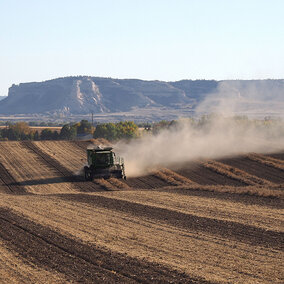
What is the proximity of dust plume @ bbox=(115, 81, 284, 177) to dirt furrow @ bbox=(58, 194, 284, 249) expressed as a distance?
60.6 ft

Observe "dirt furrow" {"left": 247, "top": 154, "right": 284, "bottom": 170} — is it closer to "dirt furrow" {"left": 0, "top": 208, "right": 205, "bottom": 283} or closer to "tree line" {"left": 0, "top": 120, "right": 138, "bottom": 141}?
"dirt furrow" {"left": 0, "top": 208, "right": 205, "bottom": 283}

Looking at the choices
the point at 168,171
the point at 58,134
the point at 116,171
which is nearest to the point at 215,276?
the point at 116,171

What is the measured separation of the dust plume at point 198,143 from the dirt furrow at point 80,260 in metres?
29.6

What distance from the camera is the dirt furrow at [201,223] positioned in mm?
25406

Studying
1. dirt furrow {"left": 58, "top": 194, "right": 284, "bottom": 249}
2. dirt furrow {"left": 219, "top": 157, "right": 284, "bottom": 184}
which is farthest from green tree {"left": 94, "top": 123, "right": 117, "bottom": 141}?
dirt furrow {"left": 58, "top": 194, "right": 284, "bottom": 249}

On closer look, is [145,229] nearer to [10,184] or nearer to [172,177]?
[172,177]

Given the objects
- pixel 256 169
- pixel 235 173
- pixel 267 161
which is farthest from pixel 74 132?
pixel 235 173

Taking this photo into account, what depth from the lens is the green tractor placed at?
1991 inches

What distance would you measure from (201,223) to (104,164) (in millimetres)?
22469

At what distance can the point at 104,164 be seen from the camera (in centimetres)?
5078

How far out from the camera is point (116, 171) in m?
50.5

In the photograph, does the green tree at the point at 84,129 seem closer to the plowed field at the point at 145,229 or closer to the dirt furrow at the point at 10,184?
the dirt furrow at the point at 10,184

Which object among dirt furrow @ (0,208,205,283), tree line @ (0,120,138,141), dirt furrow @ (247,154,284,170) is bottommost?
tree line @ (0,120,138,141)

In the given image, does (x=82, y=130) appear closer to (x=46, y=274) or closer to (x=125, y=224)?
(x=125, y=224)
